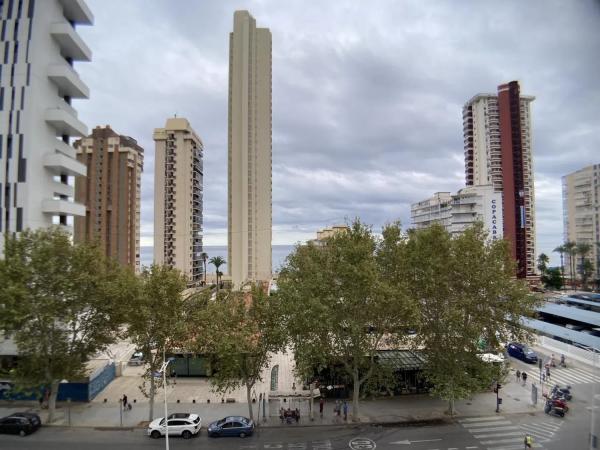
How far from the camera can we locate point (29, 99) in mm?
33750

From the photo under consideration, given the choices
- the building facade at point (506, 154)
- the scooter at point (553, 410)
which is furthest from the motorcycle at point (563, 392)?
the building facade at point (506, 154)

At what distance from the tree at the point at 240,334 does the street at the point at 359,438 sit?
116 inches

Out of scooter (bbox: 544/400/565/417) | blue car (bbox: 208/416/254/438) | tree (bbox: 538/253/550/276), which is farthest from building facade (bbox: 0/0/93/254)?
tree (bbox: 538/253/550/276)

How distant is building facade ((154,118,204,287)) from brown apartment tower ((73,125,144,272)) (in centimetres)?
667

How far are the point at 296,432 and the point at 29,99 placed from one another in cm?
3547

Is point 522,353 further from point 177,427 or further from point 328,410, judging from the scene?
point 177,427

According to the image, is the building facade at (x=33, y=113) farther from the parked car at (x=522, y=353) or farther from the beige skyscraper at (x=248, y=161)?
the beige skyscraper at (x=248, y=161)

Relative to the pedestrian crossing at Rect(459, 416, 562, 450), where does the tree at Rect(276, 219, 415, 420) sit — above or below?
above

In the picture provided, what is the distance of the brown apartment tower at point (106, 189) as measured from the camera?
8406 cm

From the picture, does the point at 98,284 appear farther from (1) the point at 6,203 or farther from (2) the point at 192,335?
(1) the point at 6,203

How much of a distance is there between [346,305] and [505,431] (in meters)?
11.8

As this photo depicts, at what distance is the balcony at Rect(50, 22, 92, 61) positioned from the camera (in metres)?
35.3

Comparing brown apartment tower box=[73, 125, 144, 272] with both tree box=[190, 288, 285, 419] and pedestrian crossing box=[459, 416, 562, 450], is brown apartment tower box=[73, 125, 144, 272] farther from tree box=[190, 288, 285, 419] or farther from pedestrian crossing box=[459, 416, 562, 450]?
pedestrian crossing box=[459, 416, 562, 450]

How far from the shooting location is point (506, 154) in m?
104
